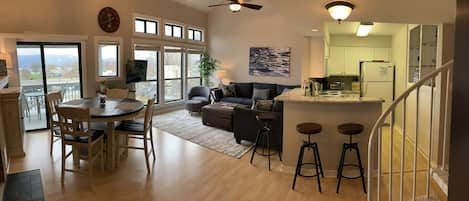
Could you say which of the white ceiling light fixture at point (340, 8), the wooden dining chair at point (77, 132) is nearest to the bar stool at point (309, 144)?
the white ceiling light fixture at point (340, 8)

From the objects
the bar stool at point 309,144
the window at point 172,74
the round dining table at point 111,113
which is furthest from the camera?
the window at point 172,74

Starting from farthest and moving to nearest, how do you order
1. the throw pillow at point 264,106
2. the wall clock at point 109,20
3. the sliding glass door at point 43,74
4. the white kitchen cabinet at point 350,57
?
the white kitchen cabinet at point 350,57
the wall clock at point 109,20
the sliding glass door at point 43,74
the throw pillow at point 264,106

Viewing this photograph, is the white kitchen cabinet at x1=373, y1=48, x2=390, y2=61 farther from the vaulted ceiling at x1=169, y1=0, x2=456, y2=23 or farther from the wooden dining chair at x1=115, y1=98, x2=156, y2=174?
the wooden dining chair at x1=115, y1=98, x2=156, y2=174

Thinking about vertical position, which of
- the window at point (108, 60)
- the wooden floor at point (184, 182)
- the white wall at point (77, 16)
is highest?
the white wall at point (77, 16)

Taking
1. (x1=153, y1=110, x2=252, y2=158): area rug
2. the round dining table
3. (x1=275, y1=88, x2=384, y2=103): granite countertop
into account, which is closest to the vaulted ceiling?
(x1=275, y1=88, x2=384, y2=103): granite countertop

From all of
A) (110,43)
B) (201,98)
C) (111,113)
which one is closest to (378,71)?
(201,98)

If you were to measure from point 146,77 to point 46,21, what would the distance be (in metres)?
2.78

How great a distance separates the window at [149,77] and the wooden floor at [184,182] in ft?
12.0

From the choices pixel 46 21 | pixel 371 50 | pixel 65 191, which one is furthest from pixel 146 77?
pixel 371 50

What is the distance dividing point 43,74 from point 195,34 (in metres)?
4.78

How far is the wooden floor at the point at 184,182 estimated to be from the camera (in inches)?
146

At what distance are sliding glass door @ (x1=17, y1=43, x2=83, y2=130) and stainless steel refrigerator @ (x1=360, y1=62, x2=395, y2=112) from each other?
6.51 m

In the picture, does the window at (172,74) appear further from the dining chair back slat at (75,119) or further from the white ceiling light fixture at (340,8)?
the white ceiling light fixture at (340,8)

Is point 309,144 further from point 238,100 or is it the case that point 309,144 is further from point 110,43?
point 110,43
